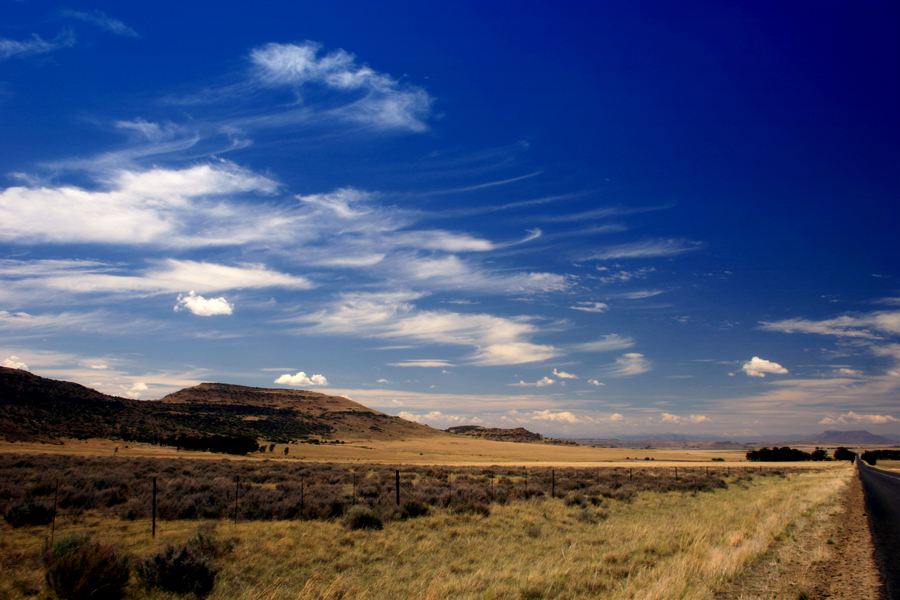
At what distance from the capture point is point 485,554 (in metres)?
13.0

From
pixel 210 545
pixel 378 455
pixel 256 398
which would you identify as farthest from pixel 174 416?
pixel 210 545

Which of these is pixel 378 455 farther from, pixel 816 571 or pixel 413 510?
pixel 816 571

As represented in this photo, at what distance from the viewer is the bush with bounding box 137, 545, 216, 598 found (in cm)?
948

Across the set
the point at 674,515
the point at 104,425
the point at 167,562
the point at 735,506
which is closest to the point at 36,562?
the point at 167,562

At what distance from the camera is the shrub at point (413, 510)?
18.1 m

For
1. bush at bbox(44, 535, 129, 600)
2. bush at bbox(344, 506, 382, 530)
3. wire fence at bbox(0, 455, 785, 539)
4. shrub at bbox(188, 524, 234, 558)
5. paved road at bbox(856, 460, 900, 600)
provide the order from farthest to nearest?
bush at bbox(344, 506, 382, 530) → wire fence at bbox(0, 455, 785, 539) → shrub at bbox(188, 524, 234, 558) → paved road at bbox(856, 460, 900, 600) → bush at bbox(44, 535, 129, 600)

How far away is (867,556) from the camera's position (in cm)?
1161

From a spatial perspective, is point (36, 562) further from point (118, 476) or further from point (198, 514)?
point (118, 476)

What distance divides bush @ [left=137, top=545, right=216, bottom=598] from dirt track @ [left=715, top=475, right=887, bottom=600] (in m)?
10.2

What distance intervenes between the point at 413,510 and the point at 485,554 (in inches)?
249

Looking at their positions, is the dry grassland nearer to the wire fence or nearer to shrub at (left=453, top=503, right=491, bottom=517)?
the wire fence

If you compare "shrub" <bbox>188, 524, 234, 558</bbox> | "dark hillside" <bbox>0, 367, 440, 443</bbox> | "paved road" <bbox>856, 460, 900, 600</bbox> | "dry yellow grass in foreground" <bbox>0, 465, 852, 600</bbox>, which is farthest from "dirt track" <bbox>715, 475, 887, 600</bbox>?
"dark hillside" <bbox>0, 367, 440, 443</bbox>

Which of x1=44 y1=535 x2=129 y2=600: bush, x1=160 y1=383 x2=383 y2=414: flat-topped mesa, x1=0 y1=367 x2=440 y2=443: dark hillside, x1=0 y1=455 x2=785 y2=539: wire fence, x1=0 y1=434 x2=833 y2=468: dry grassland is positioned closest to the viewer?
x1=44 y1=535 x2=129 y2=600: bush

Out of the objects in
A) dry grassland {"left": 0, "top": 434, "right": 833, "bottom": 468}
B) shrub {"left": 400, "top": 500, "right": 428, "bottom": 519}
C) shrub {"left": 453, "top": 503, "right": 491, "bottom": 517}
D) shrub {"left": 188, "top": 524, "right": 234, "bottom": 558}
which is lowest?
dry grassland {"left": 0, "top": 434, "right": 833, "bottom": 468}
